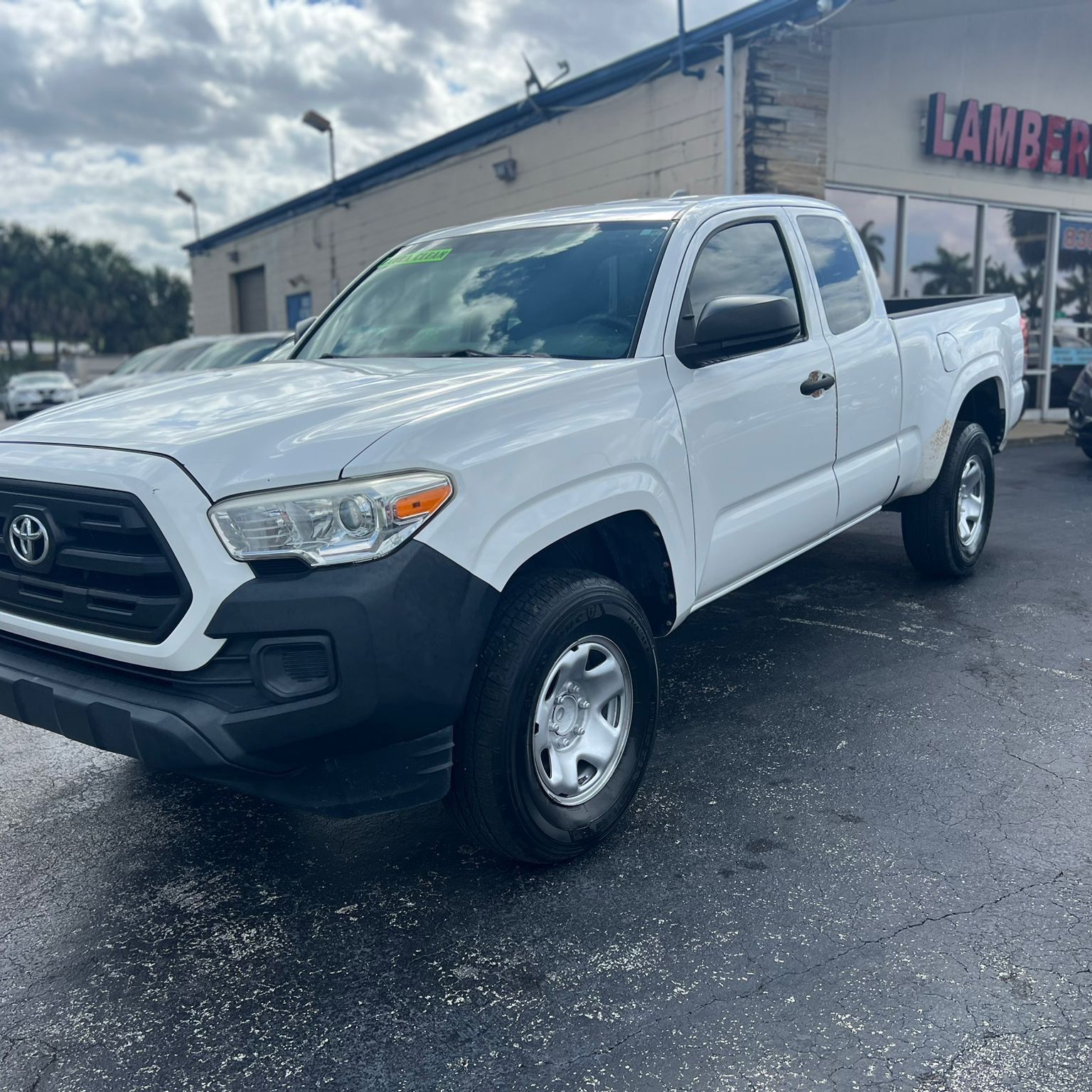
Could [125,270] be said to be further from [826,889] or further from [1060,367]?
[826,889]

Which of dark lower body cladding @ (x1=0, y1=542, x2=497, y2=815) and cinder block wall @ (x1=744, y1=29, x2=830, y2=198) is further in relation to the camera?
cinder block wall @ (x1=744, y1=29, x2=830, y2=198)

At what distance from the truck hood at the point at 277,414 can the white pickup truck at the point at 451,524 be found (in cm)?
1

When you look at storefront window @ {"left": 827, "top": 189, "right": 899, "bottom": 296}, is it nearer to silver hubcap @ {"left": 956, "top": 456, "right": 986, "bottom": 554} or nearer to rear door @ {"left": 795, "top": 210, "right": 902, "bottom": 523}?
silver hubcap @ {"left": 956, "top": 456, "right": 986, "bottom": 554}

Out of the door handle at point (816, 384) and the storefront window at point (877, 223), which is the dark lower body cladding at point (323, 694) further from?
the storefront window at point (877, 223)

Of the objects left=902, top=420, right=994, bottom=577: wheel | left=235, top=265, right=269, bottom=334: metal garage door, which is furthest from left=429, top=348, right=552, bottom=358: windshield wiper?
left=235, top=265, right=269, bottom=334: metal garage door

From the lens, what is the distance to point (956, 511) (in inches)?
220

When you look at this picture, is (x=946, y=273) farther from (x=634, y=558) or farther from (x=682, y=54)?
(x=634, y=558)

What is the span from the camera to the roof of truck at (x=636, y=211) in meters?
3.85

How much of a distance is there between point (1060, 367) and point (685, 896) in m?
14.5

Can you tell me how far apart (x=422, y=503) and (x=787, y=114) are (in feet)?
31.2

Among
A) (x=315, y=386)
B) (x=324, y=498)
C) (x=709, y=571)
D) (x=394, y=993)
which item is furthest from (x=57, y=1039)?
(x=709, y=571)

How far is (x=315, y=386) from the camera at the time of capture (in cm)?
314

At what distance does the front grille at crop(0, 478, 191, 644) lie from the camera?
252 centimetres

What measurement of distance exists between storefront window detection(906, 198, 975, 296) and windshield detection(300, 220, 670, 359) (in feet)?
32.7
